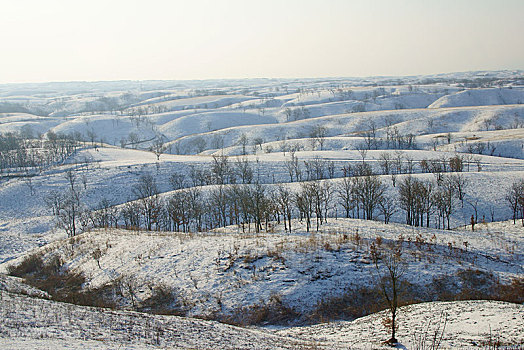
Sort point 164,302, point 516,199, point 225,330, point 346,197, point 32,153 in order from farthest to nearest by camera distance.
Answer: point 32,153, point 346,197, point 516,199, point 164,302, point 225,330

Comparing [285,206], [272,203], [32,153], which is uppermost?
[32,153]

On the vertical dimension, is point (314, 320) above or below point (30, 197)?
above

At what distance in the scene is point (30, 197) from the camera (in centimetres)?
7644

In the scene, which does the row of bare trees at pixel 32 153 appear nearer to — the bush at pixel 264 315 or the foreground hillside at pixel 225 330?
the bush at pixel 264 315

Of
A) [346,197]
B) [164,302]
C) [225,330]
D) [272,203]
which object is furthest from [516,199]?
[225,330]

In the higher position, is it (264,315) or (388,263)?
(388,263)

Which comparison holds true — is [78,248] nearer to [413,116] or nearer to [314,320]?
[314,320]

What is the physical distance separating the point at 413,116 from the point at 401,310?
499ft

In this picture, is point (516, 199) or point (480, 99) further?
point (480, 99)

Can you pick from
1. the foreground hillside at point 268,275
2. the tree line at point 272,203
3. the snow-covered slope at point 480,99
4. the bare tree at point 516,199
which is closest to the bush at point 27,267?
the foreground hillside at point 268,275

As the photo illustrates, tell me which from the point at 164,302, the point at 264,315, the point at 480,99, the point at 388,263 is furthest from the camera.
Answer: the point at 480,99

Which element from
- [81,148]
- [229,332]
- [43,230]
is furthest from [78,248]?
[81,148]

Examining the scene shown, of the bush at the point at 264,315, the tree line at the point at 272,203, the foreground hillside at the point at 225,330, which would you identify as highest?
the foreground hillside at the point at 225,330

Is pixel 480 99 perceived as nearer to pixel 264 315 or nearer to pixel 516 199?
pixel 516 199
